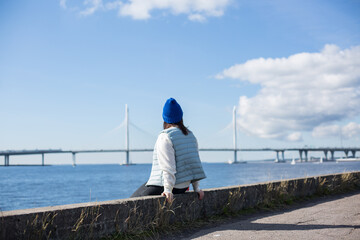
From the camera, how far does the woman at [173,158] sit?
10.9 ft

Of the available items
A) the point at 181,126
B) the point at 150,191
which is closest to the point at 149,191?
the point at 150,191

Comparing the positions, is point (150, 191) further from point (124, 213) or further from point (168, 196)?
point (124, 213)

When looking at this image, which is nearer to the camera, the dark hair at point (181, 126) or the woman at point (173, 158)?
the woman at point (173, 158)

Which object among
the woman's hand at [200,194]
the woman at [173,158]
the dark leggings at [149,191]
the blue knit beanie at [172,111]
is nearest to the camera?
the woman at [173,158]

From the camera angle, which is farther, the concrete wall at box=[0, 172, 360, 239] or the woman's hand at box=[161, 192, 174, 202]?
the woman's hand at box=[161, 192, 174, 202]

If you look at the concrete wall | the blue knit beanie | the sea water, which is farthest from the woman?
the sea water

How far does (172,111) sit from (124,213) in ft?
3.27

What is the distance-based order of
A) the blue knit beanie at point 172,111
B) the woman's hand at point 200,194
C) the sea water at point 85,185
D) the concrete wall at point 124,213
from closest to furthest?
1. the concrete wall at point 124,213
2. the blue knit beanie at point 172,111
3. the woman's hand at point 200,194
4. the sea water at point 85,185

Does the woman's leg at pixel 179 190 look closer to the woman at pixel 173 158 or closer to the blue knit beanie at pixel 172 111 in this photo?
the woman at pixel 173 158

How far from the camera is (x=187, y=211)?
12.4 feet

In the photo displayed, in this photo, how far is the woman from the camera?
332 centimetres

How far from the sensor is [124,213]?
3270 millimetres

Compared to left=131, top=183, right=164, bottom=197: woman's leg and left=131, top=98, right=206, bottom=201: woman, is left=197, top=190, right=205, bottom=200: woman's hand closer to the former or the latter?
left=131, top=98, right=206, bottom=201: woman

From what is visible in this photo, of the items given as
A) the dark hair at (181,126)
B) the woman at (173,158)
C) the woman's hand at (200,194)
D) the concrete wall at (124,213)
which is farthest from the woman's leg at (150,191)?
the dark hair at (181,126)
